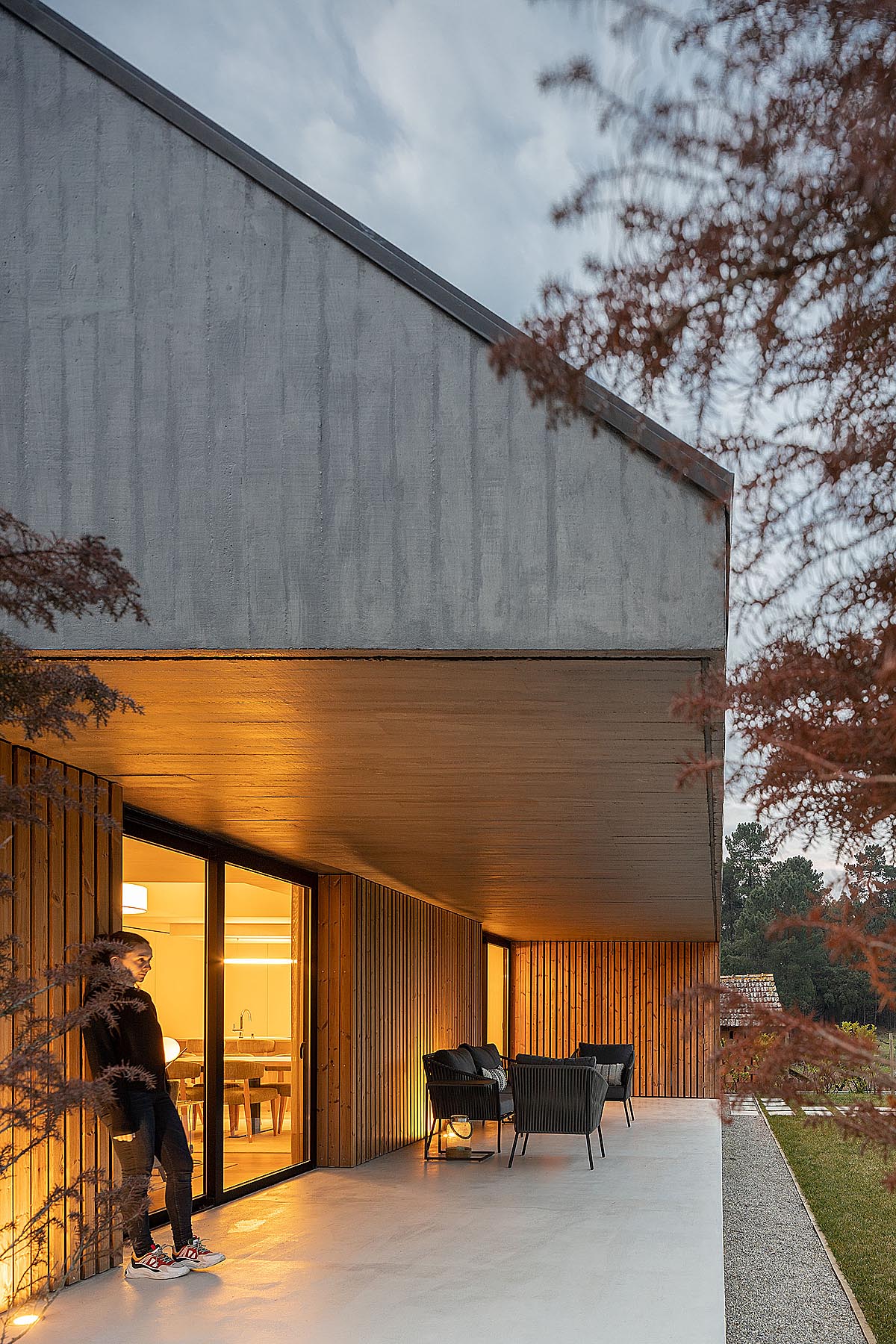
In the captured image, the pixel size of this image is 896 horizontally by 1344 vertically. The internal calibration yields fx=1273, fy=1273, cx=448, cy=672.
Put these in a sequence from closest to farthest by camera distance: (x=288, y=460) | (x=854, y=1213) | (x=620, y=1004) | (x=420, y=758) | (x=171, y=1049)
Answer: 1. (x=288, y=460)
2. (x=420, y=758)
3. (x=171, y=1049)
4. (x=854, y=1213)
5. (x=620, y=1004)

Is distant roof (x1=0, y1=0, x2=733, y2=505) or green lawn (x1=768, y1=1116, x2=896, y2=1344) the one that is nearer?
distant roof (x1=0, y1=0, x2=733, y2=505)

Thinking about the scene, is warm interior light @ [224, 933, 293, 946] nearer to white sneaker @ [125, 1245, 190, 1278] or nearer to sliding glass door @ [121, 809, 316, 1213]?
sliding glass door @ [121, 809, 316, 1213]

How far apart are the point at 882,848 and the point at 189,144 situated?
11.1ft

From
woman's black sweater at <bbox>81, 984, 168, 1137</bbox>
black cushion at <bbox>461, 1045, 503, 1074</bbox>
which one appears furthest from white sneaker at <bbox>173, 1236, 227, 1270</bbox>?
black cushion at <bbox>461, 1045, 503, 1074</bbox>

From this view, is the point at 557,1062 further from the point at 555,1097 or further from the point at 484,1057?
the point at 484,1057

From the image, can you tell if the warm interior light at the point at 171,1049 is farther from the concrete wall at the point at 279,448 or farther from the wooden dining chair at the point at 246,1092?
the concrete wall at the point at 279,448

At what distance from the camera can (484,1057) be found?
13.7 m

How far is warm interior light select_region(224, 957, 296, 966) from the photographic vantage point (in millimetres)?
10482

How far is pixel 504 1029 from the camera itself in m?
19.8

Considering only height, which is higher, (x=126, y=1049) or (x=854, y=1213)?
(x=126, y=1049)

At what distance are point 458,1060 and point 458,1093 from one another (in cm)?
63

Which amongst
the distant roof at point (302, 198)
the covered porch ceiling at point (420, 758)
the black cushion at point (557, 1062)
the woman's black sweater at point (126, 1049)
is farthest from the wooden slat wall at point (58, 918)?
the black cushion at point (557, 1062)

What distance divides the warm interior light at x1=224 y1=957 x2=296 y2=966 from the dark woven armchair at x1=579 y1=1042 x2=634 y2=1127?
467cm

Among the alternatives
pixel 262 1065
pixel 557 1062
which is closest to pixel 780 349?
pixel 262 1065
